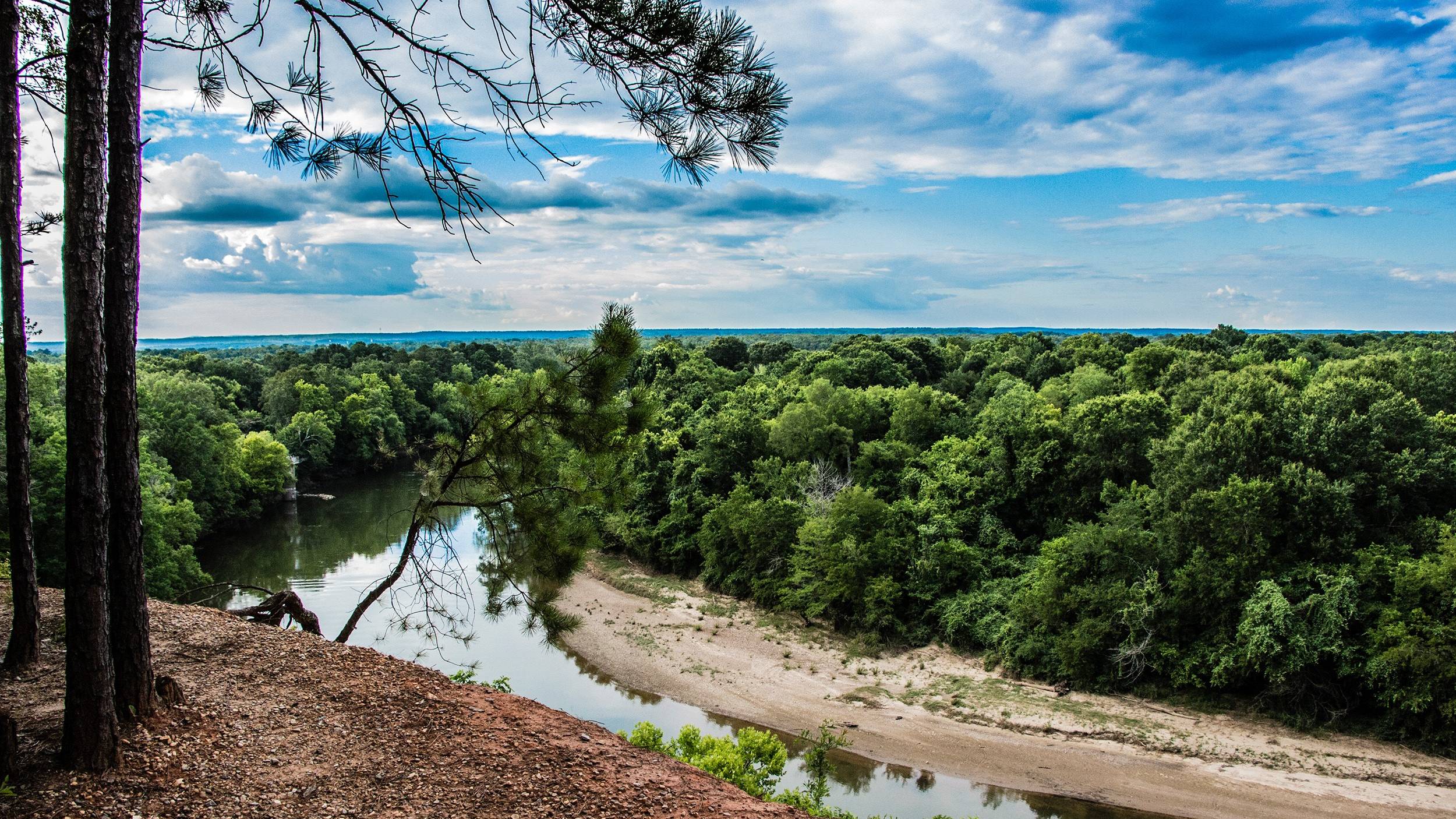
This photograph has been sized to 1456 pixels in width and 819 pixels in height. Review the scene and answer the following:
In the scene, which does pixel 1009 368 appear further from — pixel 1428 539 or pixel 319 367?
pixel 319 367

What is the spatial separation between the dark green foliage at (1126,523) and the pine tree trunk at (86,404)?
6.25 meters

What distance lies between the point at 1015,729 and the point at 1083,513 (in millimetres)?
7704

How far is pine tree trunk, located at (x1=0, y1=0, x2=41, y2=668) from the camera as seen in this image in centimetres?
552

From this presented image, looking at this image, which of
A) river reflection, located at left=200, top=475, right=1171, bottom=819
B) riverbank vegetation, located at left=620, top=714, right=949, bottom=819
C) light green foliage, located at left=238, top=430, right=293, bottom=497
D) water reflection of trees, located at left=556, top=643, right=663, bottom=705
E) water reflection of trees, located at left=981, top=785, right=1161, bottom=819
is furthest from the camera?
light green foliage, located at left=238, top=430, right=293, bottom=497

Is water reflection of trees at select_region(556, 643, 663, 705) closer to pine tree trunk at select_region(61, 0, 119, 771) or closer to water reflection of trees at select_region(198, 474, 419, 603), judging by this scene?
water reflection of trees at select_region(198, 474, 419, 603)

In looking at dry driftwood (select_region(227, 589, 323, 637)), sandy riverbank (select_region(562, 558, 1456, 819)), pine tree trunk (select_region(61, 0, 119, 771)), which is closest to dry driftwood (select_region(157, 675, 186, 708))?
pine tree trunk (select_region(61, 0, 119, 771))

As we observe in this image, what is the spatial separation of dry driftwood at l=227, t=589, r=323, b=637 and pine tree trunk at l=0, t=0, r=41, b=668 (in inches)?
60.5

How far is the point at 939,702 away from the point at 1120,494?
7.53 m

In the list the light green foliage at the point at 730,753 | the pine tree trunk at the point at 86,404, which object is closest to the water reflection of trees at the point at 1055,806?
the light green foliage at the point at 730,753

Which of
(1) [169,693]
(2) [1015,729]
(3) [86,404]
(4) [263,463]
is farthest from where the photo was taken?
(4) [263,463]

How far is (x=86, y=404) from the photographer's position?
13.5 feet

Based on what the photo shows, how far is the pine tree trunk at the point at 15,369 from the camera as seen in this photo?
5523 mm

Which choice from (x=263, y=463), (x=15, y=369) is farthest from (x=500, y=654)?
(x=263, y=463)

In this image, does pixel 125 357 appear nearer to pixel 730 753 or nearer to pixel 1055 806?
pixel 730 753
